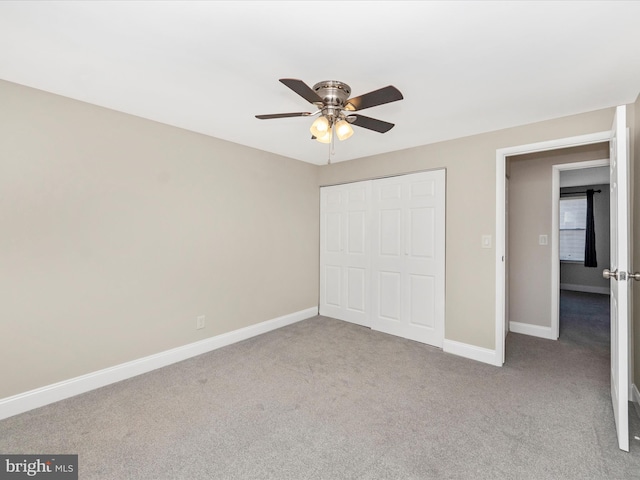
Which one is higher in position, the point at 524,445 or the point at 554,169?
the point at 554,169

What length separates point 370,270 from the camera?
152 inches

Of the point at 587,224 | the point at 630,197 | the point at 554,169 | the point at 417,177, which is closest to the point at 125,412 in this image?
the point at 417,177

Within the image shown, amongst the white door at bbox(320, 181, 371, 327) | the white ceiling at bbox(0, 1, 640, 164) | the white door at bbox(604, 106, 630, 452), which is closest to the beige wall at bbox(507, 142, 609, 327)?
the white ceiling at bbox(0, 1, 640, 164)

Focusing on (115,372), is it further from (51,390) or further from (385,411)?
(385,411)

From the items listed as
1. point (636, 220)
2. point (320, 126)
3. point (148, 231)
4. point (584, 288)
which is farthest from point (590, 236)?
point (148, 231)

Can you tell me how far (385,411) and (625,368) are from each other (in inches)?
56.5

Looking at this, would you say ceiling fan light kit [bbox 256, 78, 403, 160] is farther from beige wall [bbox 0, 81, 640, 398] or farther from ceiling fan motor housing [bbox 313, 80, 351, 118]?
beige wall [bbox 0, 81, 640, 398]

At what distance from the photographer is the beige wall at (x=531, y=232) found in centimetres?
355

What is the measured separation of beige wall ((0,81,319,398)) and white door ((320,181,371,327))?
0.97 m

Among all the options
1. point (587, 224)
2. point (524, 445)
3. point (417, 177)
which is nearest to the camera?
point (524, 445)

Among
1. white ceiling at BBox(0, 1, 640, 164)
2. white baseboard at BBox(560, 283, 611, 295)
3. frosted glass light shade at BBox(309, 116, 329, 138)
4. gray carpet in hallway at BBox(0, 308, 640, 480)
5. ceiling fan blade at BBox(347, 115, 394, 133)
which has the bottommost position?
gray carpet in hallway at BBox(0, 308, 640, 480)

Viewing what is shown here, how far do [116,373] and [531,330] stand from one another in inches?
177

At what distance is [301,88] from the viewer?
1.59m

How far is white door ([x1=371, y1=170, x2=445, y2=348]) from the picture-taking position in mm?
3268
